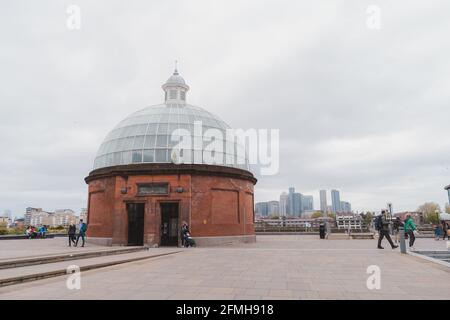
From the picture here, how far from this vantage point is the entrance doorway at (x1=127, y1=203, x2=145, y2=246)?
72.1ft

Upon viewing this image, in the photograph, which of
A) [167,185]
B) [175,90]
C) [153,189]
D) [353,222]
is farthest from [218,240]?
[353,222]

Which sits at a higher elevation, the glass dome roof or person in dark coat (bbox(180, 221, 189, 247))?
the glass dome roof

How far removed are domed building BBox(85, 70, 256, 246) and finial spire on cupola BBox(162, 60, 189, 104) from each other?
4410 millimetres

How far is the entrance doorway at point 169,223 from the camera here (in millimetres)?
21828

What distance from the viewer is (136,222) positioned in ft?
72.6

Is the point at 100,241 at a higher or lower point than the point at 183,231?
lower

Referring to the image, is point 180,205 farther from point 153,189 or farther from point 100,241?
point 100,241

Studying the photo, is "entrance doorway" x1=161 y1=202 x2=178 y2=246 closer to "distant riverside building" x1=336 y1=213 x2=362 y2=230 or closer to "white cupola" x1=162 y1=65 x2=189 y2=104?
"white cupola" x1=162 y1=65 x2=189 y2=104

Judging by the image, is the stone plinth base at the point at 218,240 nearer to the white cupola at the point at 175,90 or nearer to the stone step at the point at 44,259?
the stone step at the point at 44,259

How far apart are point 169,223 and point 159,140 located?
6.30m

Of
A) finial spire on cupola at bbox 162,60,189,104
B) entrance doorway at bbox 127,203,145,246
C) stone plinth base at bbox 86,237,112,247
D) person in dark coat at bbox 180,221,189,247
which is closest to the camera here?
person in dark coat at bbox 180,221,189,247

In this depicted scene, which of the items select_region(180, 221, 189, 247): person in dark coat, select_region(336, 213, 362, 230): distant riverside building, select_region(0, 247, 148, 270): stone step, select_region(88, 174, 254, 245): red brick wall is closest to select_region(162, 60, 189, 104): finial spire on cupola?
select_region(88, 174, 254, 245): red brick wall
